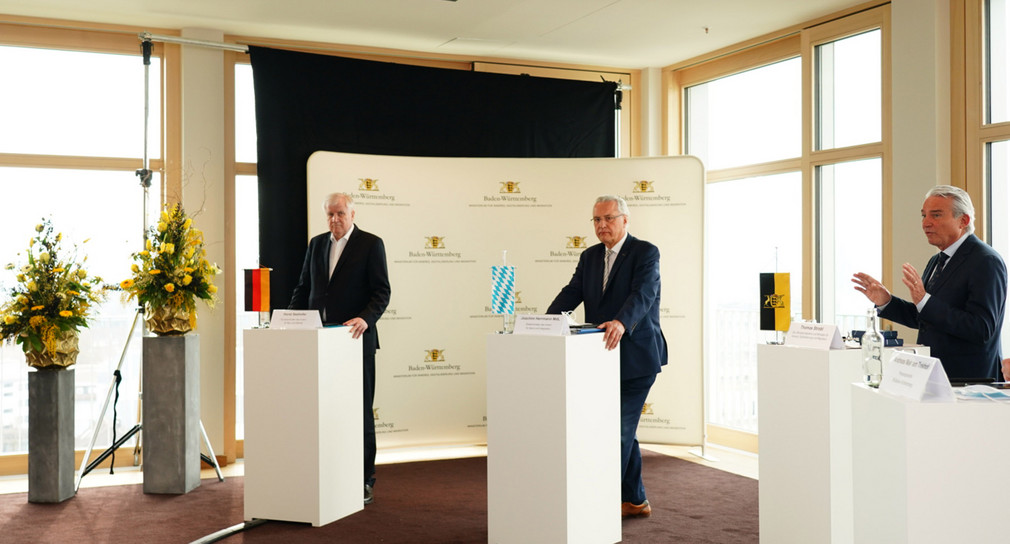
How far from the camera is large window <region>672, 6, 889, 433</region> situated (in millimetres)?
5762

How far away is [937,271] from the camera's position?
366cm

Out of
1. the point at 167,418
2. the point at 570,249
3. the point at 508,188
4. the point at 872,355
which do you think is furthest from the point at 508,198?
the point at 872,355

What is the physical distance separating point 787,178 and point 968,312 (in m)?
3.12

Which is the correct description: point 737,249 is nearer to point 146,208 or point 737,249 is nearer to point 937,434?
point 146,208


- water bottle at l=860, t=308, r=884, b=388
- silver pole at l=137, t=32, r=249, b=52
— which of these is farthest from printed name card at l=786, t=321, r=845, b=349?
silver pole at l=137, t=32, r=249, b=52

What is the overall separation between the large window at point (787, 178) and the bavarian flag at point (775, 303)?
80.2 inches

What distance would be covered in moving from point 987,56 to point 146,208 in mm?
5375

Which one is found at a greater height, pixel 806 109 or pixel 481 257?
pixel 806 109

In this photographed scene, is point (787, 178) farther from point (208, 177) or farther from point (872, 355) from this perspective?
point (208, 177)

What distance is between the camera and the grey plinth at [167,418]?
5.11 meters

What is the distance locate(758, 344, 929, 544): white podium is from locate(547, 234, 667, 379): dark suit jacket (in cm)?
75

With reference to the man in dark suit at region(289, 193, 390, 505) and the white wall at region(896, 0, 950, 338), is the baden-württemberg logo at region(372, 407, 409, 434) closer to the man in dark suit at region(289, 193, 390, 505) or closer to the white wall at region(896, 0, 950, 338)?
the man in dark suit at region(289, 193, 390, 505)

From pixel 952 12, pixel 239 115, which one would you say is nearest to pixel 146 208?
pixel 239 115

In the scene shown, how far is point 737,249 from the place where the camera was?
681 cm
